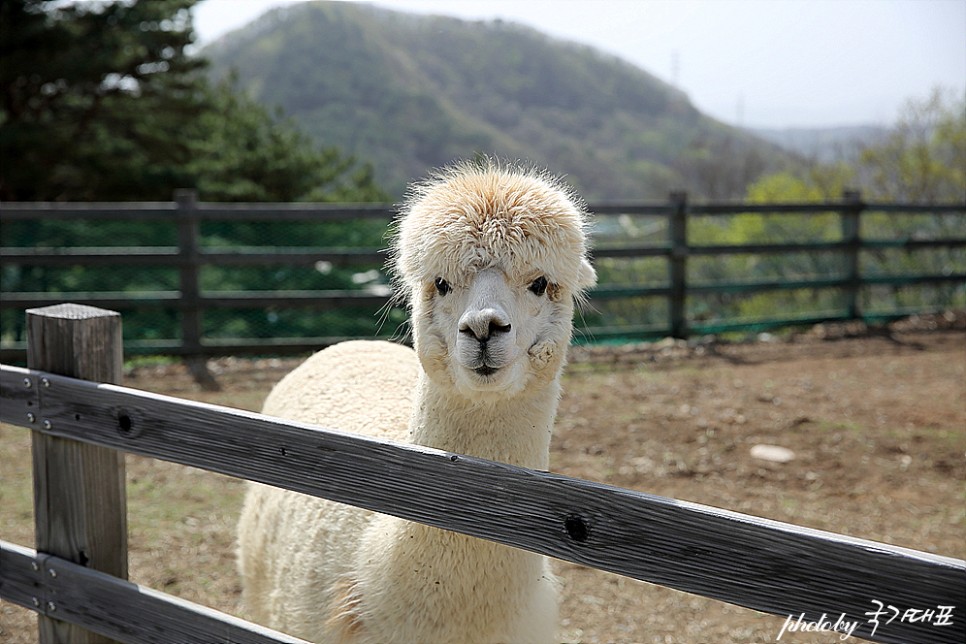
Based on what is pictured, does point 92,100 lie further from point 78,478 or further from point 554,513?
point 554,513

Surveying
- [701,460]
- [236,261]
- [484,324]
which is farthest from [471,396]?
[236,261]

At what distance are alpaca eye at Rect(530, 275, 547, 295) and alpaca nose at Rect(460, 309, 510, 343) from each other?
0.74ft

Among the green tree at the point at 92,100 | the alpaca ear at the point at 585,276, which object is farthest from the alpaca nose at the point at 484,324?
the green tree at the point at 92,100

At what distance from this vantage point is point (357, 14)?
4732 inches

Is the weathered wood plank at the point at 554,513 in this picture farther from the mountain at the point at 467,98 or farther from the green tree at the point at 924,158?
the mountain at the point at 467,98

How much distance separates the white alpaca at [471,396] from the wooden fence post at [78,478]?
59 cm

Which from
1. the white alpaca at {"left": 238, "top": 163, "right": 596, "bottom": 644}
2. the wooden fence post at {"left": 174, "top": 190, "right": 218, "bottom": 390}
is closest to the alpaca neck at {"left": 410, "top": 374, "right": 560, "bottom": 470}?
the white alpaca at {"left": 238, "top": 163, "right": 596, "bottom": 644}

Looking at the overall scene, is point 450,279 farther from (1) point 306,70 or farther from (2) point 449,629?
(1) point 306,70

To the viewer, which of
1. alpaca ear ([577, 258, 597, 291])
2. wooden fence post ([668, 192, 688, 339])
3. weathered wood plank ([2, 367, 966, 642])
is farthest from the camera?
wooden fence post ([668, 192, 688, 339])

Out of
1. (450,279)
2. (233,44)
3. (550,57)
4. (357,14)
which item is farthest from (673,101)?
(450,279)

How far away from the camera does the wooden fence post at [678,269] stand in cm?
927

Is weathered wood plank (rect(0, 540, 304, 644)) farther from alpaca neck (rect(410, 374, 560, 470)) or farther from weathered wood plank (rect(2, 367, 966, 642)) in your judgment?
alpaca neck (rect(410, 374, 560, 470))

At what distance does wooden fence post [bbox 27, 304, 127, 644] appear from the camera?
89.4 inches

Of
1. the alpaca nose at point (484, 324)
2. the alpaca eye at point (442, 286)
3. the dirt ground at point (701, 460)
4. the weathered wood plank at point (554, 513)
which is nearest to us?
the weathered wood plank at point (554, 513)
